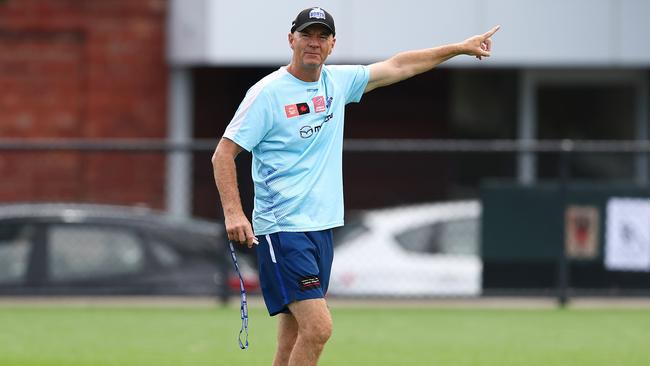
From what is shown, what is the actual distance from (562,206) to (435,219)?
129 centimetres

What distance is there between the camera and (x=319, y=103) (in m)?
7.98

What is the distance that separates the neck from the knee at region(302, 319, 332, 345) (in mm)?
1258

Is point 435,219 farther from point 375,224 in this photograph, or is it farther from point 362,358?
point 362,358

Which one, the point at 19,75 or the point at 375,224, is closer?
the point at 375,224

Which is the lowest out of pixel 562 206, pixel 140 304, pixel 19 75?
pixel 140 304

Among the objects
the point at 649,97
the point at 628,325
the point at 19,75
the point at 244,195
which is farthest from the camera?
the point at 649,97

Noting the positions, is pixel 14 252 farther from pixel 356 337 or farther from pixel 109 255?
pixel 356 337

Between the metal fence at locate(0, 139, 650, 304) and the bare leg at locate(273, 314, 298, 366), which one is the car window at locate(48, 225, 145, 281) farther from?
the bare leg at locate(273, 314, 298, 366)

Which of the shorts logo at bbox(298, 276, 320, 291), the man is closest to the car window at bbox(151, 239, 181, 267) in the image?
the man

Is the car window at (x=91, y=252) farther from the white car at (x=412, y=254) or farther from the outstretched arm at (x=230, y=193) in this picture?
the outstretched arm at (x=230, y=193)

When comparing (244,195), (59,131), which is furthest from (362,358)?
(59,131)

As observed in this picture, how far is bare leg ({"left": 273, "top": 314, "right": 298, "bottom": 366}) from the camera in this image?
816 cm

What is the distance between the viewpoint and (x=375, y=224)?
48.9 ft

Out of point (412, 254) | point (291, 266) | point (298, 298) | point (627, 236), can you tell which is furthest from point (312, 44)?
point (627, 236)
